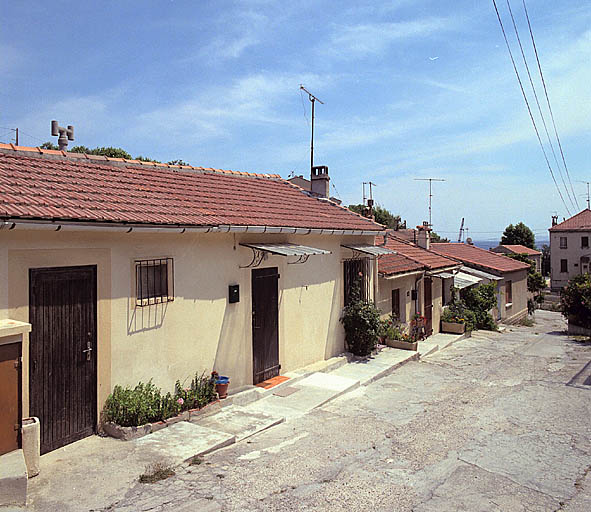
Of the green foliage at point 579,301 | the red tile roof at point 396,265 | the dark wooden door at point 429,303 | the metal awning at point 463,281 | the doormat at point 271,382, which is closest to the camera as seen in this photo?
the doormat at point 271,382

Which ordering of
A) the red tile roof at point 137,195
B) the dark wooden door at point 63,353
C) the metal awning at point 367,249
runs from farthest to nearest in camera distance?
the metal awning at point 367,249, the red tile roof at point 137,195, the dark wooden door at point 63,353

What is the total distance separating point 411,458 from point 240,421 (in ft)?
8.63

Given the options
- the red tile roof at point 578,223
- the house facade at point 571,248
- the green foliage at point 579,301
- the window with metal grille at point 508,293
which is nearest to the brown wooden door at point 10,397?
the green foliage at point 579,301

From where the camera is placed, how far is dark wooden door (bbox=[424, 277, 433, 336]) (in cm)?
1798

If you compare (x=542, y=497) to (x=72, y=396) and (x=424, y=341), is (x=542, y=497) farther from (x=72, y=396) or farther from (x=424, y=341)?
(x=424, y=341)

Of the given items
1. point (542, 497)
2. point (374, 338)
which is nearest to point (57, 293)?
point (542, 497)

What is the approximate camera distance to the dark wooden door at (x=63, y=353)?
5840 millimetres

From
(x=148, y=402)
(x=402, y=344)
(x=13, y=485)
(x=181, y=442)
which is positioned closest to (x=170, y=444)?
(x=181, y=442)

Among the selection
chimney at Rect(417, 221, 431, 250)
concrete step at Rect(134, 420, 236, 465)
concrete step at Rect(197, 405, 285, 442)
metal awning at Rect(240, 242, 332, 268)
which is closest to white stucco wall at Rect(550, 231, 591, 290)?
chimney at Rect(417, 221, 431, 250)

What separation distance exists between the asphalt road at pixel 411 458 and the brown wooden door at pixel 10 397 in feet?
4.24

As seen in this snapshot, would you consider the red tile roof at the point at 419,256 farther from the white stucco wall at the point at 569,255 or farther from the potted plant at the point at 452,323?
the white stucco wall at the point at 569,255

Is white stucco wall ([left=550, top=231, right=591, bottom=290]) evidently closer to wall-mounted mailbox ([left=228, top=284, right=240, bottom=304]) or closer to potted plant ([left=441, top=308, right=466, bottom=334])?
potted plant ([left=441, top=308, right=466, bottom=334])

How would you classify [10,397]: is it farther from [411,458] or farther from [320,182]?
[320,182]

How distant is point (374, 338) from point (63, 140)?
8.55m
